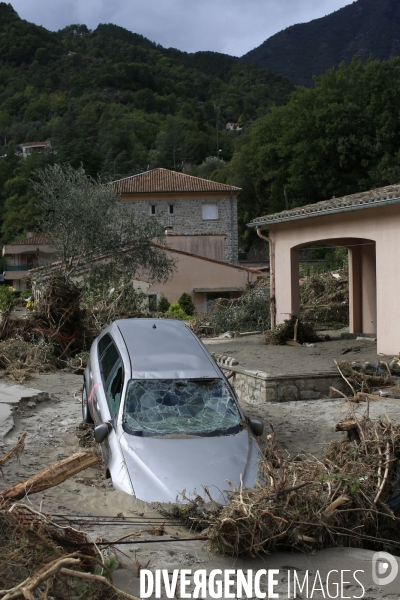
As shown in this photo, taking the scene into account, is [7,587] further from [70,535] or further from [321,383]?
[321,383]

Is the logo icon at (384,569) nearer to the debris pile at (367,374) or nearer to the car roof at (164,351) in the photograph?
the car roof at (164,351)

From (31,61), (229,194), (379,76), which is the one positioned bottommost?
(229,194)

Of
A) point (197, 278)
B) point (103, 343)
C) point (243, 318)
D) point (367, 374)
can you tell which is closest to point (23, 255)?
point (197, 278)

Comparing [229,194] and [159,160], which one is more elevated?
[159,160]

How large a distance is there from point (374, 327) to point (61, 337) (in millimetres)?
8942

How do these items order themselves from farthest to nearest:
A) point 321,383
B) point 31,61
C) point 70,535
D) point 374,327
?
point 31,61
point 374,327
point 321,383
point 70,535

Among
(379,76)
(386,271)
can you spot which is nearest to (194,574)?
(386,271)

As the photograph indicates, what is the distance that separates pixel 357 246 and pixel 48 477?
1536 centimetres

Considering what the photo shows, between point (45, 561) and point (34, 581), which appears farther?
point (45, 561)

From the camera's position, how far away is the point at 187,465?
615cm

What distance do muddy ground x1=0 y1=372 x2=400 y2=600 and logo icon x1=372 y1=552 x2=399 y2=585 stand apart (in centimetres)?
4

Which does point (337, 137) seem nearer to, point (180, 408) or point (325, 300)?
point (325, 300)

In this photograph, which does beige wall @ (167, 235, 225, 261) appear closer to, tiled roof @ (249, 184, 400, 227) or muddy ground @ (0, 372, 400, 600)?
tiled roof @ (249, 184, 400, 227)

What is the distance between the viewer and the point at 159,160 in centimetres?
7981
